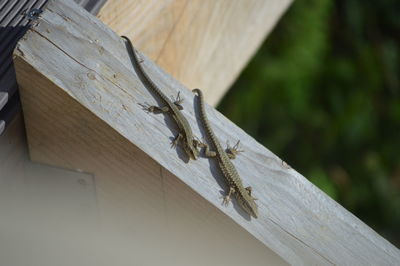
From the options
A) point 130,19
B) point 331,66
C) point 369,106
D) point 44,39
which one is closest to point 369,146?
point 369,106

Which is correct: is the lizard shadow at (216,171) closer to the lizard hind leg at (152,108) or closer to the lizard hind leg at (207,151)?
the lizard hind leg at (207,151)

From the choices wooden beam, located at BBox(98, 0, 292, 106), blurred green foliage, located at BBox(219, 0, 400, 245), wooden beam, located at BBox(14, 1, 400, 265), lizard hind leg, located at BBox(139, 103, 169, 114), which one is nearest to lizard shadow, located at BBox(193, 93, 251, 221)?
wooden beam, located at BBox(14, 1, 400, 265)

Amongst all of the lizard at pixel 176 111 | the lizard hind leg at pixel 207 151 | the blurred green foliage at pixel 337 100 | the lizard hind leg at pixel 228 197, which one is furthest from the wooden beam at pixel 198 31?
the blurred green foliage at pixel 337 100

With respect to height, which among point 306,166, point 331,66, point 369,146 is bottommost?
point 306,166

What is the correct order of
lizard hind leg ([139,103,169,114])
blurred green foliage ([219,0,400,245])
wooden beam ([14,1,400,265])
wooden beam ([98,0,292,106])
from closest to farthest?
wooden beam ([14,1,400,265])
lizard hind leg ([139,103,169,114])
wooden beam ([98,0,292,106])
blurred green foliage ([219,0,400,245])

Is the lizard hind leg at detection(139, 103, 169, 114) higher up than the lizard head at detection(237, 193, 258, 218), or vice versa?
the lizard hind leg at detection(139, 103, 169, 114)

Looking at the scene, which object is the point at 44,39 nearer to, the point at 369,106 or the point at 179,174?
the point at 179,174

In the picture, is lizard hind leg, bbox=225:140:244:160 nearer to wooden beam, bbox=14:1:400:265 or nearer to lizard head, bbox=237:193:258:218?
wooden beam, bbox=14:1:400:265
